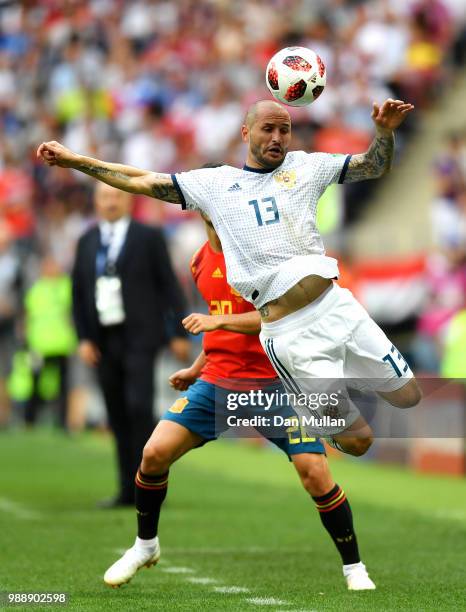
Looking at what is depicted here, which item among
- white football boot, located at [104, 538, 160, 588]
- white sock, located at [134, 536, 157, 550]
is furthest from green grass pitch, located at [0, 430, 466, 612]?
white sock, located at [134, 536, 157, 550]

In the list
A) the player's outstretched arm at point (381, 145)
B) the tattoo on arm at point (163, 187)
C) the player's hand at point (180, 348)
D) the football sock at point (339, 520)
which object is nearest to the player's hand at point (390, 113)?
the player's outstretched arm at point (381, 145)

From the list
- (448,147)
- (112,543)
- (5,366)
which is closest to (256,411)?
(112,543)

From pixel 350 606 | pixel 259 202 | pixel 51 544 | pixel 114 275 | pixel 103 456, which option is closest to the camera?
pixel 350 606

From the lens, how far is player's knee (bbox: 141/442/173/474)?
7.23m

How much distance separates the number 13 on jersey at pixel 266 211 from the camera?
6.81 m

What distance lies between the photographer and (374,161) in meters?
6.84

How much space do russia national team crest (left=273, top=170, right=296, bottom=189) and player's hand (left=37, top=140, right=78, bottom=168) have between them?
101cm

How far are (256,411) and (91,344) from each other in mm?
4220

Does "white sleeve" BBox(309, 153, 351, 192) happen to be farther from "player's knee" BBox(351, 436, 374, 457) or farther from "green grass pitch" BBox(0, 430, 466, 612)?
"green grass pitch" BBox(0, 430, 466, 612)

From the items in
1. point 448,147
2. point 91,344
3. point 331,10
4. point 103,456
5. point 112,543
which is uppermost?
point 331,10

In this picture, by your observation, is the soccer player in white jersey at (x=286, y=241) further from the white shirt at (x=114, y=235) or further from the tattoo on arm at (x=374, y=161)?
the white shirt at (x=114, y=235)

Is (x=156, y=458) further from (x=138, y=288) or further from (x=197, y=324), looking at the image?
(x=138, y=288)

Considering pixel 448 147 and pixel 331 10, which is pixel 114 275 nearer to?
pixel 448 147

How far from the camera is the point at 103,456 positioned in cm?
1616
